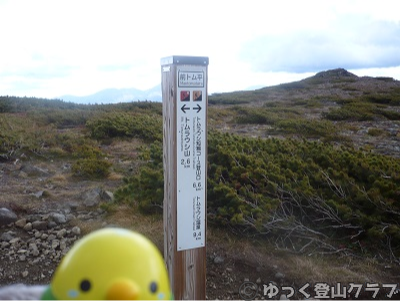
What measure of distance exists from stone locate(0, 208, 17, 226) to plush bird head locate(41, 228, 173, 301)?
4.15m

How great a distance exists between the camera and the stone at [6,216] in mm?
5480

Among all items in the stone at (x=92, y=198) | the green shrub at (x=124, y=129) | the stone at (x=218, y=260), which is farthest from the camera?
the green shrub at (x=124, y=129)

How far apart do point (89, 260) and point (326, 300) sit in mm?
3126

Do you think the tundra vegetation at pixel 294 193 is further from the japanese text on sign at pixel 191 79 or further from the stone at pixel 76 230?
the japanese text on sign at pixel 191 79

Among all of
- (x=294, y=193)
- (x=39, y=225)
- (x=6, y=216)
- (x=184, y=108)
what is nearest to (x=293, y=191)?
(x=294, y=193)

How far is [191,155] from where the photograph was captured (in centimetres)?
342

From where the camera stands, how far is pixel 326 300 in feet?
13.6

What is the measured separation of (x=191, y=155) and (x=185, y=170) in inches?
4.9

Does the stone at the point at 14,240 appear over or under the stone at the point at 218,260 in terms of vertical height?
over

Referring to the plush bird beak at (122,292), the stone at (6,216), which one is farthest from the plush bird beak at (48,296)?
the stone at (6,216)

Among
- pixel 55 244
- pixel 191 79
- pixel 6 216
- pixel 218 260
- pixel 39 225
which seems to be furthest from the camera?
pixel 6 216

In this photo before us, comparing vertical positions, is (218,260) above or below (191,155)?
below

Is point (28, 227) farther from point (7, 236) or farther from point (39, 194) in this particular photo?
point (39, 194)

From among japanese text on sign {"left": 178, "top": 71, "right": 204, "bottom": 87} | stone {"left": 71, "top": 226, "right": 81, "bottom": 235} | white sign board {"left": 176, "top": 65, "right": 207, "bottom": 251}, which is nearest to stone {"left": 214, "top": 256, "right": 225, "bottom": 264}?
white sign board {"left": 176, "top": 65, "right": 207, "bottom": 251}
